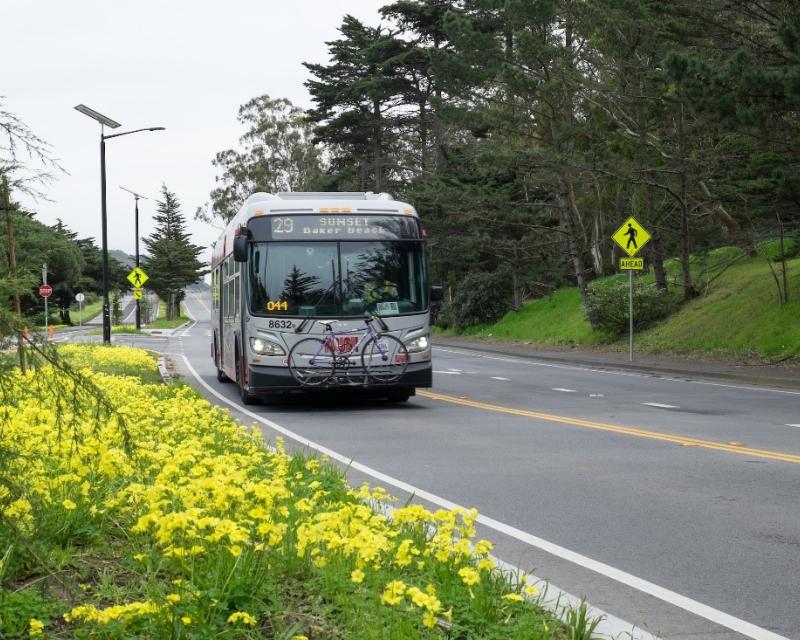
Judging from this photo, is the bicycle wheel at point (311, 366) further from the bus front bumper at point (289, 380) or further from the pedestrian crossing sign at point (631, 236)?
the pedestrian crossing sign at point (631, 236)

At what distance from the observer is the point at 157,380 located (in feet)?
71.4

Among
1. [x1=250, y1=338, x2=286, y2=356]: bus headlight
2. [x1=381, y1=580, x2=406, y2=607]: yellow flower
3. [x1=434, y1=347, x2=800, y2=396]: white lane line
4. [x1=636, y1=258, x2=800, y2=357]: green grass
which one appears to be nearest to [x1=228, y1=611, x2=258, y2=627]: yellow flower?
[x1=381, y1=580, x2=406, y2=607]: yellow flower

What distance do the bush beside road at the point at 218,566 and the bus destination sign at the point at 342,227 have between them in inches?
413

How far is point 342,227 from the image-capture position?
17.2 meters

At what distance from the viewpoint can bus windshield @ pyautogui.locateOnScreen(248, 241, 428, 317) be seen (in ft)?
55.3

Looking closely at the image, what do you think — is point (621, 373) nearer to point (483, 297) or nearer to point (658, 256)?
point (658, 256)

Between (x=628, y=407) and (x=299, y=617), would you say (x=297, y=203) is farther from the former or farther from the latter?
(x=299, y=617)

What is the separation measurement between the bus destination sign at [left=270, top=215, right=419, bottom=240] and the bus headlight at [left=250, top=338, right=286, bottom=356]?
1.61 metres

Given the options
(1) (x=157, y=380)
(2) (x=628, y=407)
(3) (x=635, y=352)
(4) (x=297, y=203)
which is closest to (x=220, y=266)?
(1) (x=157, y=380)

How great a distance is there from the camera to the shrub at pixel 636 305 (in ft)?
113

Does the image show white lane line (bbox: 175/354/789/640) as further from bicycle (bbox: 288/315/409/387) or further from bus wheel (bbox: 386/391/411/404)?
bus wheel (bbox: 386/391/411/404)

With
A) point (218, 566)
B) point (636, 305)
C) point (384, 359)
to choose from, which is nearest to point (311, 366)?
point (384, 359)

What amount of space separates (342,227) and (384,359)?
217cm

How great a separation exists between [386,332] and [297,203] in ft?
8.24
